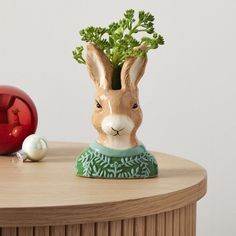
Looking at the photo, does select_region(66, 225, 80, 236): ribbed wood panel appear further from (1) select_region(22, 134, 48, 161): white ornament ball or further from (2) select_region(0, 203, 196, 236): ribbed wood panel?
(1) select_region(22, 134, 48, 161): white ornament ball

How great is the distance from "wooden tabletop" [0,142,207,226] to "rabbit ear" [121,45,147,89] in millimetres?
201

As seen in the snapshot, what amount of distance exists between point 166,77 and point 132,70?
109 cm

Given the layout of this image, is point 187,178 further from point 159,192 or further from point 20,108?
point 20,108

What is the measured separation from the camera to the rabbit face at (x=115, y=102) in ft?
5.40

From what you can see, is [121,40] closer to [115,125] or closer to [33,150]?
[115,125]

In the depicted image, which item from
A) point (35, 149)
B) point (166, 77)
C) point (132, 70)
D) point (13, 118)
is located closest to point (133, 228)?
point (132, 70)

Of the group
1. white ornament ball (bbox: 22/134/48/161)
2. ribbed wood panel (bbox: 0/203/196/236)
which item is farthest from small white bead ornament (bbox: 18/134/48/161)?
ribbed wood panel (bbox: 0/203/196/236)

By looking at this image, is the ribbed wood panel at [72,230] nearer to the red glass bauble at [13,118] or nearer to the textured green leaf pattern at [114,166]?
the textured green leaf pattern at [114,166]

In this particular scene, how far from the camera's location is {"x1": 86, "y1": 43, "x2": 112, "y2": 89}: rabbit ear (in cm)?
166

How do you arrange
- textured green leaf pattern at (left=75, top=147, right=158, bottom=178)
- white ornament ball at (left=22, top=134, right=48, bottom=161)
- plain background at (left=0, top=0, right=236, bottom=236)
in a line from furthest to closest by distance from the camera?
1. plain background at (left=0, top=0, right=236, bottom=236)
2. white ornament ball at (left=22, top=134, right=48, bottom=161)
3. textured green leaf pattern at (left=75, top=147, right=158, bottom=178)

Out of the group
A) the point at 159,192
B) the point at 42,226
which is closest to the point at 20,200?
the point at 42,226

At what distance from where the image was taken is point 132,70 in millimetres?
1654

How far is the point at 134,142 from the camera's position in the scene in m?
1.68

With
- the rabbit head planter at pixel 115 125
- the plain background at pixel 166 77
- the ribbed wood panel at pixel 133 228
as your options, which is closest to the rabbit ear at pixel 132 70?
the rabbit head planter at pixel 115 125
